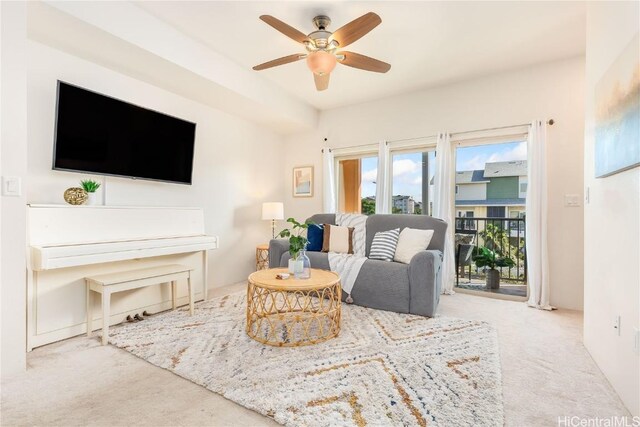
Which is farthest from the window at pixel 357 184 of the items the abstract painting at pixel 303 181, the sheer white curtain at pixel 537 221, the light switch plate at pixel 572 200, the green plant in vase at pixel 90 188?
the green plant in vase at pixel 90 188

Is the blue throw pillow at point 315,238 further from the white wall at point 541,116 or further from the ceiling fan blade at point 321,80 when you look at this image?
the ceiling fan blade at point 321,80

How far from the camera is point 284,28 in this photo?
2.29 metres

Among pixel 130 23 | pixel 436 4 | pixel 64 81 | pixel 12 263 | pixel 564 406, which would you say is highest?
pixel 436 4

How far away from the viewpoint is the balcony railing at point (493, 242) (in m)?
3.89

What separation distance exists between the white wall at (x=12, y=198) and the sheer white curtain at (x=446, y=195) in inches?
154

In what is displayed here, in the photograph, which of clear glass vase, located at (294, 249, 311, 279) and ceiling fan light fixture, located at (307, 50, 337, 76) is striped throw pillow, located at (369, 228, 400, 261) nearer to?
→ clear glass vase, located at (294, 249, 311, 279)

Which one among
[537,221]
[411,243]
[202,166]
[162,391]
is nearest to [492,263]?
[537,221]

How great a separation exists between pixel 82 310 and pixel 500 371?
3.10 m

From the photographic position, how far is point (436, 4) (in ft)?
8.16

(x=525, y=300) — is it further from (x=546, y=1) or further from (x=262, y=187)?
(x=262, y=187)

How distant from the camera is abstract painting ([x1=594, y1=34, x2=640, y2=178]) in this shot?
4.87ft

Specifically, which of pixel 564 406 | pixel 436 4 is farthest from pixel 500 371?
pixel 436 4

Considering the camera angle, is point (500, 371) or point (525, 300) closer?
point (500, 371)

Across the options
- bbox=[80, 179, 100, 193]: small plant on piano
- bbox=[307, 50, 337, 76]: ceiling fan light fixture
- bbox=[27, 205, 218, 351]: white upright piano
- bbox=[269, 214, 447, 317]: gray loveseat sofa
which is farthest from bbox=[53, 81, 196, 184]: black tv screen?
bbox=[269, 214, 447, 317]: gray loveseat sofa
